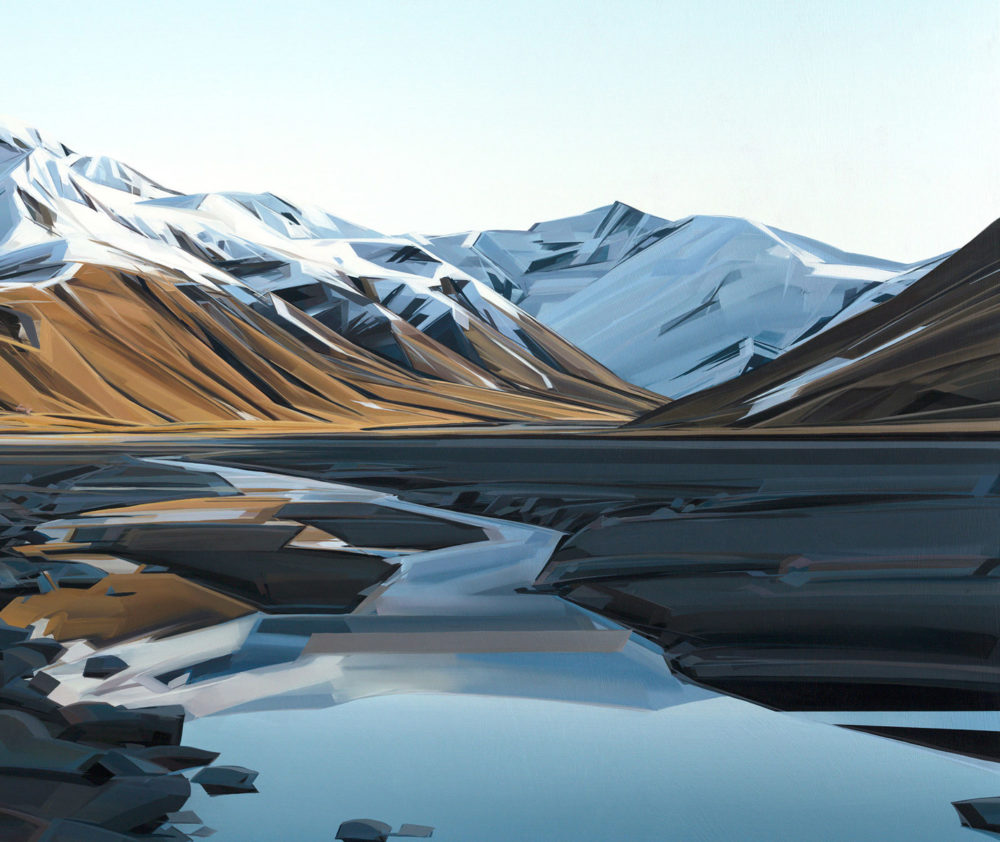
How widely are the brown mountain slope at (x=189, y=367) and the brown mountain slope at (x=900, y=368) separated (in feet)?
132

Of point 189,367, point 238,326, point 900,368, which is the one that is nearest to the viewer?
point 900,368

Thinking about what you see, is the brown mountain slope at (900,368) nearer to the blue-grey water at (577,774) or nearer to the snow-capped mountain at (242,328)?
the snow-capped mountain at (242,328)

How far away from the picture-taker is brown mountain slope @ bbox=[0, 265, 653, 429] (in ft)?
272

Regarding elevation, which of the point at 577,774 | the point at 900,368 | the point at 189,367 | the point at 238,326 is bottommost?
the point at 577,774

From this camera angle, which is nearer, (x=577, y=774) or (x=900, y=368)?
(x=577, y=774)

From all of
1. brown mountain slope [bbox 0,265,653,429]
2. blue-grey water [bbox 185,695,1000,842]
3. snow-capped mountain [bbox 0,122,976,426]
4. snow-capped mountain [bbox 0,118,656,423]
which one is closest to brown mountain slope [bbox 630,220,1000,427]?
snow-capped mountain [bbox 0,122,976,426]

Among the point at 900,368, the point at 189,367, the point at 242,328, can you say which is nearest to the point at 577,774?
the point at 900,368

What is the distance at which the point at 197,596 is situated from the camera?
1139cm

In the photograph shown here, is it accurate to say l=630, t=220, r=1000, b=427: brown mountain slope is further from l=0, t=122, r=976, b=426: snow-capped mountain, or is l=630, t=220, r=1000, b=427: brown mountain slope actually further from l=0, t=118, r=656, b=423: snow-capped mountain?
l=0, t=118, r=656, b=423: snow-capped mountain

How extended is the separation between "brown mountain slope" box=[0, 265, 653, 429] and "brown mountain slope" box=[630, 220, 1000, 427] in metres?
40.2

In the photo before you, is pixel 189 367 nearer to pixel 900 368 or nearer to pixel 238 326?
pixel 238 326

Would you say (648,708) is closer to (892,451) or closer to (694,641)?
(694,641)

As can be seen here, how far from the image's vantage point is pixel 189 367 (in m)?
94.6

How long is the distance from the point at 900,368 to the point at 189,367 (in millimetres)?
65506
